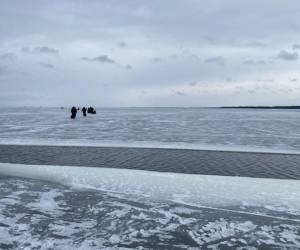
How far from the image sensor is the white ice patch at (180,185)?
7.53 meters

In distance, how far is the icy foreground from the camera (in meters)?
5.25

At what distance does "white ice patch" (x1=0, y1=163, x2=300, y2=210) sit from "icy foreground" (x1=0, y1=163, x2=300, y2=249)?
0.07 ft

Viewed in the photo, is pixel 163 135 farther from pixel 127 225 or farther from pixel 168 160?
pixel 127 225

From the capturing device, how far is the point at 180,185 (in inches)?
344

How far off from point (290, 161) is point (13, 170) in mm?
10237

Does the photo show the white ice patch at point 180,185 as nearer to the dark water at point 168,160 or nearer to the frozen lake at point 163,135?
the dark water at point 168,160

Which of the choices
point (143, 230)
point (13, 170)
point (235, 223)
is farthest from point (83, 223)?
point (13, 170)

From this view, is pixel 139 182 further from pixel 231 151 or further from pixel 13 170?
pixel 231 151

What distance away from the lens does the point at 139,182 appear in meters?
9.01

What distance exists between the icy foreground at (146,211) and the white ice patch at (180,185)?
0.02 metres

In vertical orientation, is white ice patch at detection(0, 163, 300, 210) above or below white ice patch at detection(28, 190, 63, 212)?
above

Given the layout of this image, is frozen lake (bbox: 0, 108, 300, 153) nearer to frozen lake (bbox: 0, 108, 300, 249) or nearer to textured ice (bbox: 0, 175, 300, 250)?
frozen lake (bbox: 0, 108, 300, 249)

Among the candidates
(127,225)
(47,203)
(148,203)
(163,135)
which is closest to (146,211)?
(148,203)

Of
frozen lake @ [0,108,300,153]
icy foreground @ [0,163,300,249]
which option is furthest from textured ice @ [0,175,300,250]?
frozen lake @ [0,108,300,153]
